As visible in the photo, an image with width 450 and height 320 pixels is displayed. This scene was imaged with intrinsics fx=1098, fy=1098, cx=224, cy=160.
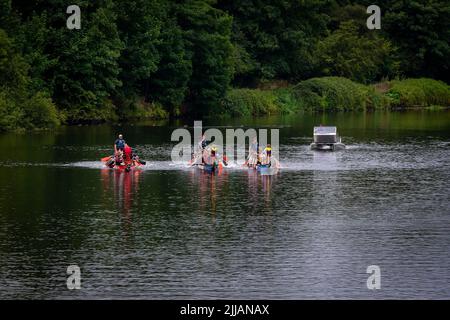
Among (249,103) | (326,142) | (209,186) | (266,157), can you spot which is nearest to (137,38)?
(249,103)

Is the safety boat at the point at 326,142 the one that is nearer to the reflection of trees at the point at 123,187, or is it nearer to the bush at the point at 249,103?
the reflection of trees at the point at 123,187

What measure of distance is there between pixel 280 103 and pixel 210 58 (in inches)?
768

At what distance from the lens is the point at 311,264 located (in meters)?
36.2

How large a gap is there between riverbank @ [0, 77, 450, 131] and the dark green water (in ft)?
68.3

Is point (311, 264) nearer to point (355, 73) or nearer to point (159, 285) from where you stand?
point (159, 285)

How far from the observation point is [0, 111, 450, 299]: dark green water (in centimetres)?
3362

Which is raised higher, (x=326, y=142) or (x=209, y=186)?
(x=326, y=142)

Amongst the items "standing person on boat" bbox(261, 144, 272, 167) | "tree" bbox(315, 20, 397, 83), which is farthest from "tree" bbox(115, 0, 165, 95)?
"standing person on boat" bbox(261, 144, 272, 167)

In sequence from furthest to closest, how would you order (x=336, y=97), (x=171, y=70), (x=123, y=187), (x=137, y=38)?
(x=336, y=97) → (x=171, y=70) → (x=137, y=38) → (x=123, y=187)

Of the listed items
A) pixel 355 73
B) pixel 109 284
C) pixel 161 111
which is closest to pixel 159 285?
pixel 109 284

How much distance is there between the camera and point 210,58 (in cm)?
11875

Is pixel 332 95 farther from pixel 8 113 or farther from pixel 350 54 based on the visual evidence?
pixel 8 113

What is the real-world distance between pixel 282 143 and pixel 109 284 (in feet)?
160

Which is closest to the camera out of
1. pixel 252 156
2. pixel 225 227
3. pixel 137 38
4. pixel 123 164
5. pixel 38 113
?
pixel 225 227
